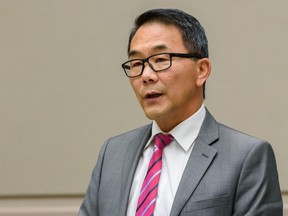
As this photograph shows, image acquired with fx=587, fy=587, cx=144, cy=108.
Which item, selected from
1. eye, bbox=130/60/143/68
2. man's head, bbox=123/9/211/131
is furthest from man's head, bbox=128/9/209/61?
eye, bbox=130/60/143/68

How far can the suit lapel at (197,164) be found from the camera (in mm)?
1654

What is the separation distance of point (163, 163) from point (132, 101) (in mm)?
1097

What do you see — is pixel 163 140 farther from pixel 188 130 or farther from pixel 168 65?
pixel 168 65

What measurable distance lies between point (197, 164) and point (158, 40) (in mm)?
390

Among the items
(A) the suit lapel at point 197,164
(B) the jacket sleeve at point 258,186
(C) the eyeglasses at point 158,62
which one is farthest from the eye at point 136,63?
(B) the jacket sleeve at point 258,186


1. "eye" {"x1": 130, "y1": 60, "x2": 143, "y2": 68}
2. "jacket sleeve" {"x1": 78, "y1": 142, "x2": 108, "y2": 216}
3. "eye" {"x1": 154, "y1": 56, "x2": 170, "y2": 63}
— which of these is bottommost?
"jacket sleeve" {"x1": 78, "y1": 142, "x2": 108, "y2": 216}

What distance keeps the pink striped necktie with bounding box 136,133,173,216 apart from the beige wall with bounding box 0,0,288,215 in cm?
102

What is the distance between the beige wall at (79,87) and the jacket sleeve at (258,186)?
1.10m

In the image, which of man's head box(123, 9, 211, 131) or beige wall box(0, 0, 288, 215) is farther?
beige wall box(0, 0, 288, 215)

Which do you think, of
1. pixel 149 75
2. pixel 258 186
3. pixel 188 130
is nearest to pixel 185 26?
pixel 149 75

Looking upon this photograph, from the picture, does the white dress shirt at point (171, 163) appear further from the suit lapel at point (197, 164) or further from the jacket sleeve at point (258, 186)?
the jacket sleeve at point (258, 186)

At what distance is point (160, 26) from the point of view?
5.89ft

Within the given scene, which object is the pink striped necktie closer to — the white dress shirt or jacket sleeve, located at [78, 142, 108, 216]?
the white dress shirt

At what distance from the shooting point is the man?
1.65m
